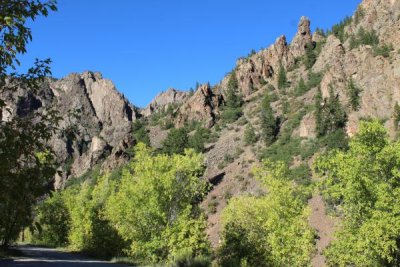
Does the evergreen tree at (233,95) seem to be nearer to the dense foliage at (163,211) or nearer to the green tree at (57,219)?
the green tree at (57,219)

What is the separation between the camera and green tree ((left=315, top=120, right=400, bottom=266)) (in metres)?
18.1

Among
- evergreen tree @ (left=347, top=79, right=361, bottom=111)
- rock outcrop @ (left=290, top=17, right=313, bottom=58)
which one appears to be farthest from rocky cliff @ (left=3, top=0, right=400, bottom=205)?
evergreen tree @ (left=347, top=79, right=361, bottom=111)

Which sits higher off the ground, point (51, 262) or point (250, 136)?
point (250, 136)

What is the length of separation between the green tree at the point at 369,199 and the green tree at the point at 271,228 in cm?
188

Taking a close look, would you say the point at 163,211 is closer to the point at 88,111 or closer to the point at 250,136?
the point at 250,136

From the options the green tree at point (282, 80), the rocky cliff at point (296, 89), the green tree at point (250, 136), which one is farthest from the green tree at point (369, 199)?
the green tree at point (282, 80)

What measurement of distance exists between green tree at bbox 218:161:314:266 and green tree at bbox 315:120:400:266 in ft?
6.18

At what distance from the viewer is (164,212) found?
A: 2528 centimetres

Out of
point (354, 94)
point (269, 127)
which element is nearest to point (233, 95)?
point (269, 127)

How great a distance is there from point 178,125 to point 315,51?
147 ft

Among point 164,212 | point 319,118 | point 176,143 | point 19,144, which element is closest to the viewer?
point 19,144

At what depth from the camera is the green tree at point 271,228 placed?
63.6 ft

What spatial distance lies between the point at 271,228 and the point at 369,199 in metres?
4.90

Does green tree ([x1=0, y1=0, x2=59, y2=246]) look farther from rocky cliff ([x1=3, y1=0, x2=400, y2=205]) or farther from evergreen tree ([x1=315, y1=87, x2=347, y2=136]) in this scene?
evergreen tree ([x1=315, y1=87, x2=347, y2=136])
